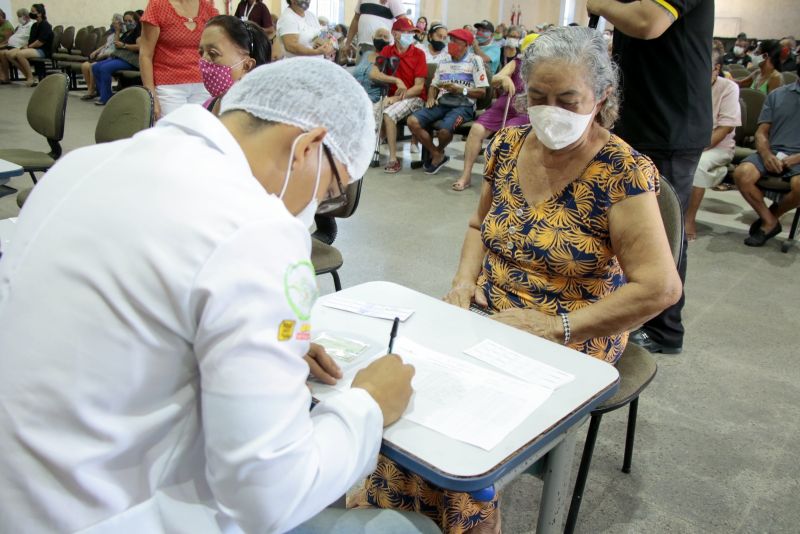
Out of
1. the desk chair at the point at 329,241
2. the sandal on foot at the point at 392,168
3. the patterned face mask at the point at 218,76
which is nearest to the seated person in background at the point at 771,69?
the sandal on foot at the point at 392,168

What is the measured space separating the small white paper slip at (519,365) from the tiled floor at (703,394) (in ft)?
2.58

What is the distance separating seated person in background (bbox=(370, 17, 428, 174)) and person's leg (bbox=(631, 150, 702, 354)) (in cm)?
381

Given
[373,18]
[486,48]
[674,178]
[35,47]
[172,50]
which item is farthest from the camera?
[35,47]

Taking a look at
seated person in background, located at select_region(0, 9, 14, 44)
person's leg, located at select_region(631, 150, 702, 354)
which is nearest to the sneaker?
person's leg, located at select_region(631, 150, 702, 354)

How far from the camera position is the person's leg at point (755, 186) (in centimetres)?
443

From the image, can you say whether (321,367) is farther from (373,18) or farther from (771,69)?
(771,69)

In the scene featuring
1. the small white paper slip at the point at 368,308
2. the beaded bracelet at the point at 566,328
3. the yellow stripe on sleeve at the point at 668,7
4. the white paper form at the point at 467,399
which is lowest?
the beaded bracelet at the point at 566,328

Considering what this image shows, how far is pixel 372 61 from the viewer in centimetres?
667

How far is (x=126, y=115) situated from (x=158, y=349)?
9.32 ft

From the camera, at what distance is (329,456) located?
856mm

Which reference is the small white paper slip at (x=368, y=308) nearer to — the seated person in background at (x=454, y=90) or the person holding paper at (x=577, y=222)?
the person holding paper at (x=577, y=222)

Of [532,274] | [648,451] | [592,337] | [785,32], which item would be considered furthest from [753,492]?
[785,32]

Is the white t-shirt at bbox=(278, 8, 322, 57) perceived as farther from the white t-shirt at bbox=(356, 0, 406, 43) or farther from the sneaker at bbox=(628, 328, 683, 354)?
the sneaker at bbox=(628, 328, 683, 354)

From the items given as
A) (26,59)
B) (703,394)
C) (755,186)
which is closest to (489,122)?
(755,186)
